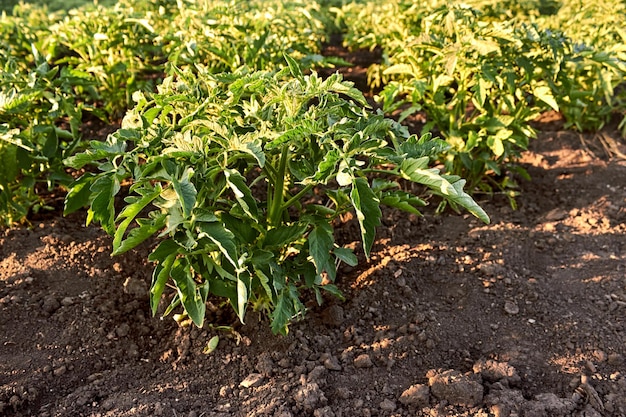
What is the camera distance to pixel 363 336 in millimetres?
2508

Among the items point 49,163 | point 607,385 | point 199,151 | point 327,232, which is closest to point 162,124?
point 199,151

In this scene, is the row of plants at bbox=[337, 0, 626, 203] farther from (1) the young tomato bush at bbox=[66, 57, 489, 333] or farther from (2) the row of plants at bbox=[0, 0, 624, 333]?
(1) the young tomato bush at bbox=[66, 57, 489, 333]

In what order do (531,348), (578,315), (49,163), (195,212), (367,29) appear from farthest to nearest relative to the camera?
(367,29), (49,163), (578,315), (531,348), (195,212)

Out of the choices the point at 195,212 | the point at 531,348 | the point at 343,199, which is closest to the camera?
the point at 195,212

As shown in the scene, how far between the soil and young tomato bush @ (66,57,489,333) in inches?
11.5

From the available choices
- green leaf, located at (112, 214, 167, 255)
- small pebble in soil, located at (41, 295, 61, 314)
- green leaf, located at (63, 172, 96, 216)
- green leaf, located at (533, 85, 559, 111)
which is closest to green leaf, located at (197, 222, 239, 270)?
green leaf, located at (112, 214, 167, 255)

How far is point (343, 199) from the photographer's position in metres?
2.28

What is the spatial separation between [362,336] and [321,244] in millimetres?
594

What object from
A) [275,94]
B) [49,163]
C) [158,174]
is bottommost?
[49,163]

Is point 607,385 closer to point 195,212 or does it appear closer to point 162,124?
point 195,212

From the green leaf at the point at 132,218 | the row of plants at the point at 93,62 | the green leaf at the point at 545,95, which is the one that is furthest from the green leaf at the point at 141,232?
the green leaf at the point at 545,95

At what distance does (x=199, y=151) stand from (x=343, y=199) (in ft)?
2.01

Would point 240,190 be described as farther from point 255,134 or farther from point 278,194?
point 278,194

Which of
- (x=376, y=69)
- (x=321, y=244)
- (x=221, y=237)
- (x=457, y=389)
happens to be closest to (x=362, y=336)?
(x=457, y=389)
